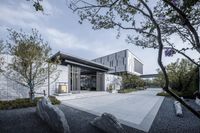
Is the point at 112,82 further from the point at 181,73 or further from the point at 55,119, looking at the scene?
the point at 55,119

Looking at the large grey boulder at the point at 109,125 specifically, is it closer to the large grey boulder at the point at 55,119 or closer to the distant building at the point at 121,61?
the large grey boulder at the point at 55,119

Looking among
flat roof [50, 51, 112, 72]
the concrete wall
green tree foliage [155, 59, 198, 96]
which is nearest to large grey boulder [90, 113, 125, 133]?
flat roof [50, 51, 112, 72]

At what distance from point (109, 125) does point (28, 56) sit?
8.15m

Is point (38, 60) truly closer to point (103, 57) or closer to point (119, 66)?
point (119, 66)

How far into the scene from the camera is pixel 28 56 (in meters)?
11.3

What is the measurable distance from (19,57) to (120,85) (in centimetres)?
2396

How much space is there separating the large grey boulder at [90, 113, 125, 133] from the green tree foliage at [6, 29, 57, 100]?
743cm

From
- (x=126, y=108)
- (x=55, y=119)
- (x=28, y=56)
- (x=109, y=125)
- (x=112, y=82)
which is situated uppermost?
(x=28, y=56)

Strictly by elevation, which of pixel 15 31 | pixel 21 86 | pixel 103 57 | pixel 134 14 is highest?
pixel 103 57

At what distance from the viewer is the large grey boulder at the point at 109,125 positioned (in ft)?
17.7

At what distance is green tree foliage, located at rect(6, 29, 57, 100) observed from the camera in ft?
37.1

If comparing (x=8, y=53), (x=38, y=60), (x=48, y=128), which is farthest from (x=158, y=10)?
(x=8, y=53)

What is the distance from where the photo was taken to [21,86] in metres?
13.2

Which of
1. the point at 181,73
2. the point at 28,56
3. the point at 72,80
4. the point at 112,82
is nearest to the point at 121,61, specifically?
the point at 112,82
